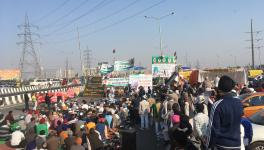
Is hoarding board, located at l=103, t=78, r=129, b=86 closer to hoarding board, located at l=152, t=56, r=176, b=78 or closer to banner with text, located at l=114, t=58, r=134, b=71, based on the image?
hoarding board, located at l=152, t=56, r=176, b=78

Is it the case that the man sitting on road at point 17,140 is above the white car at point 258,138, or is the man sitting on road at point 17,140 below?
below

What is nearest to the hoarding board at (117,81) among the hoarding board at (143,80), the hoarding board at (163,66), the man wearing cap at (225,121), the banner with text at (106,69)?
the hoarding board at (143,80)

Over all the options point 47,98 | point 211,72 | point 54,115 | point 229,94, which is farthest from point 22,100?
point 229,94

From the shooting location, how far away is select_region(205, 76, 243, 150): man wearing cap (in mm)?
4816

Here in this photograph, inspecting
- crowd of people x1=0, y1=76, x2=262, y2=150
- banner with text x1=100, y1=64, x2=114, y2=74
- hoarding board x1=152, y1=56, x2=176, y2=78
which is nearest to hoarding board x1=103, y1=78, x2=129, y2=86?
hoarding board x1=152, y1=56, x2=176, y2=78

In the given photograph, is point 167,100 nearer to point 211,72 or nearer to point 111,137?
point 111,137

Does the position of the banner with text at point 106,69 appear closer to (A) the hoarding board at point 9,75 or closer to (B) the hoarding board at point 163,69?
(B) the hoarding board at point 163,69

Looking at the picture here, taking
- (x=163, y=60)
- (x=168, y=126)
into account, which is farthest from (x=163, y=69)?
(x=168, y=126)

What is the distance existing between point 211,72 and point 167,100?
23966 mm

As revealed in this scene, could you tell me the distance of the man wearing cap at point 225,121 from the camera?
4816 mm

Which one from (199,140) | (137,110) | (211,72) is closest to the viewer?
(199,140)

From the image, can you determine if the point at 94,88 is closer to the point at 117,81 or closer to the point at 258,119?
→ the point at 117,81

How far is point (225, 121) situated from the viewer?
4848 mm

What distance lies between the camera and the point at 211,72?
3784 cm
